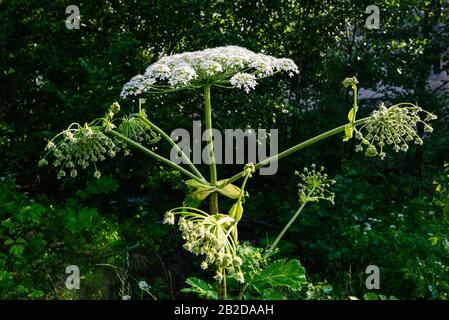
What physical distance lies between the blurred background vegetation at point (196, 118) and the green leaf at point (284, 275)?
204cm

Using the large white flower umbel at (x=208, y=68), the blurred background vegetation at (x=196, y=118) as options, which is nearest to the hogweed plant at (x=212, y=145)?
the large white flower umbel at (x=208, y=68)

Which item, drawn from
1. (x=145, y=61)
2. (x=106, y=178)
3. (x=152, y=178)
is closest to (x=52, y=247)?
(x=106, y=178)

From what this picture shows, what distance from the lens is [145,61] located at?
19.5 ft

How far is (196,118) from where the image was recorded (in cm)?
597

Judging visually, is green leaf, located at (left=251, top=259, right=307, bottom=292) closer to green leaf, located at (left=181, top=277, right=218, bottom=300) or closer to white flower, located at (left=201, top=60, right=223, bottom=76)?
green leaf, located at (left=181, top=277, right=218, bottom=300)

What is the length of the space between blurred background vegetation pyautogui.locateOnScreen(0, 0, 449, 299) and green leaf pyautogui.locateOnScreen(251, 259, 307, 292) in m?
2.04

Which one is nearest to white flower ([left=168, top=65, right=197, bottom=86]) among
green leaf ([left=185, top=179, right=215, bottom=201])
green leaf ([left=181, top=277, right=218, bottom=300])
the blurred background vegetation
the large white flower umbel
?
the large white flower umbel

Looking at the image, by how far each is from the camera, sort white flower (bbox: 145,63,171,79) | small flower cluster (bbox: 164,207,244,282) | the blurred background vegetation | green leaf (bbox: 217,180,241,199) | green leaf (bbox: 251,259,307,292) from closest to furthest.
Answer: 1. small flower cluster (bbox: 164,207,244,282)
2. green leaf (bbox: 217,180,241,199)
3. white flower (bbox: 145,63,171,79)
4. green leaf (bbox: 251,259,307,292)
5. the blurred background vegetation

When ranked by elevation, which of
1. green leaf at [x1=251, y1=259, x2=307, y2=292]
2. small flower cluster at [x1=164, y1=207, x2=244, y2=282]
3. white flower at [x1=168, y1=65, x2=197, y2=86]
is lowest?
green leaf at [x1=251, y1=259, x2=307, y2=292]

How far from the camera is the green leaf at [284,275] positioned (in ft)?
8.63

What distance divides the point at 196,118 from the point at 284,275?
355 centimetres

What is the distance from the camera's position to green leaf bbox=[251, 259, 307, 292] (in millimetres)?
2629
